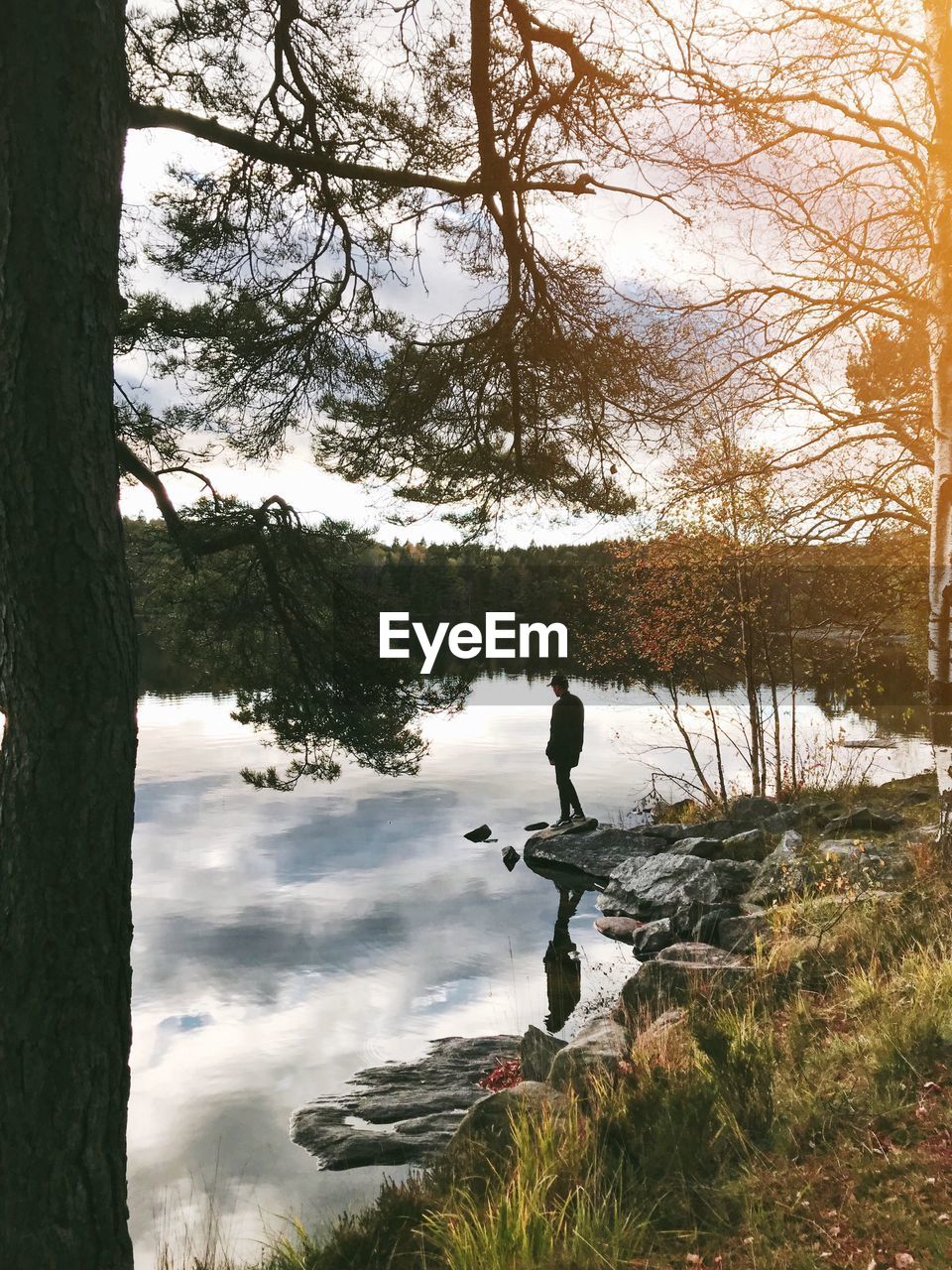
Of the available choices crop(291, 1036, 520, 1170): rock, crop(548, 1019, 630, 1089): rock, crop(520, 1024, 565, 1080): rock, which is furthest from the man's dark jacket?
crop(548, 1019, 630, 1089): rock

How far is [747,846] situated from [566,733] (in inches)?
110

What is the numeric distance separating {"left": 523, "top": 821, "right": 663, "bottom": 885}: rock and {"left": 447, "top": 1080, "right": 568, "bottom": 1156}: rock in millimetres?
6949

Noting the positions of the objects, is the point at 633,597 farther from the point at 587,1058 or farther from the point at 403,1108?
the point at 587,1058

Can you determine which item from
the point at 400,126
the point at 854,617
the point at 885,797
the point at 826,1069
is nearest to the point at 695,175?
the point at 400,126

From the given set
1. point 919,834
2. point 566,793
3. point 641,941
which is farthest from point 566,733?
point 919,834

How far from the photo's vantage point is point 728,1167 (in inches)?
141

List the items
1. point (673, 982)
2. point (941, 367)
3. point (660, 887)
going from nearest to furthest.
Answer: point (673, 982) → point (941, 367) → point (660, 887)

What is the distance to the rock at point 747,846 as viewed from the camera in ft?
34.5

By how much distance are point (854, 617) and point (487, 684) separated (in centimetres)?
2992

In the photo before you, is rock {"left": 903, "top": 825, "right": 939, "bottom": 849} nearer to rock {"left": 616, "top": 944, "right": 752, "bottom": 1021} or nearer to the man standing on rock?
rock {"left": 616, "top": 944, "right": 752, "bottom": 1021}

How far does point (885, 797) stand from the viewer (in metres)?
12.9

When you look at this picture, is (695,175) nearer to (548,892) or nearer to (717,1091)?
(717,1091)

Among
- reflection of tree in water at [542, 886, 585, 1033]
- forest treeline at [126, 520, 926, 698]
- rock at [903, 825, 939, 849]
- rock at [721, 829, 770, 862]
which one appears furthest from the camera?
rock at [721, 829, 770, 862]

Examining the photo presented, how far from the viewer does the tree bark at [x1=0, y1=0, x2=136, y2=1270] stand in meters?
2.92
